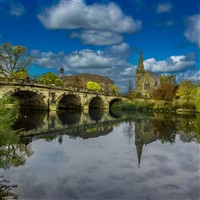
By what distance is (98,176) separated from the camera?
40.5ft

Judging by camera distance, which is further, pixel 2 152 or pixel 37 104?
pixel 37 104

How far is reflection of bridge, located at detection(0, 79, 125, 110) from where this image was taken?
4650cm

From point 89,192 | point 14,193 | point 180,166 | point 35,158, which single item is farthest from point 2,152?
point 180,166

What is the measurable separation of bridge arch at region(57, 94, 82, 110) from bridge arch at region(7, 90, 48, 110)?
703 centimetres

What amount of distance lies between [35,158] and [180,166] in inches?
285

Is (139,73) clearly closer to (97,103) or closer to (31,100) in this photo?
(97,103)

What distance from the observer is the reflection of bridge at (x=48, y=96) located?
46.5 meters

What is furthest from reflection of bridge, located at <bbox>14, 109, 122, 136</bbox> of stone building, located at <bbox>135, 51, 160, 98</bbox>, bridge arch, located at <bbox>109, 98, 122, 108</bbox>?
stone building, located at <bbox>135, 51, 160, 98</bbox>

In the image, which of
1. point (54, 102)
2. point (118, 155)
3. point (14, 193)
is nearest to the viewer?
point (14, 193)

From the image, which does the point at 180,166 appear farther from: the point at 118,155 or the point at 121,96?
the point at 121,96

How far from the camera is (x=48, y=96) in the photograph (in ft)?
174

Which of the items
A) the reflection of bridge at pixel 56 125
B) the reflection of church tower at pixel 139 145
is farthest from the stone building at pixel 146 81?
the reflection of church tower at pixel 139 145

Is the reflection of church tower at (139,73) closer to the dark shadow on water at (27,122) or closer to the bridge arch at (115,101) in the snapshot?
the bridge arch at (115,101)

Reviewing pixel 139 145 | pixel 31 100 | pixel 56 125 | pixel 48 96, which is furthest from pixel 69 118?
pixel 139 145
